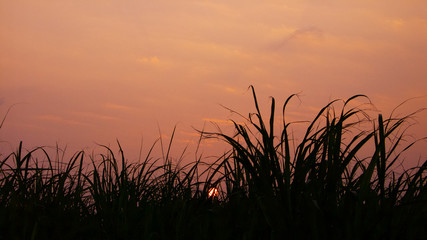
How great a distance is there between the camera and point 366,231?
274 centimetres

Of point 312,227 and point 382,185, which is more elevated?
point 382,185

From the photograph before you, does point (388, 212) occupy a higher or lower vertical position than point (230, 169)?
lower

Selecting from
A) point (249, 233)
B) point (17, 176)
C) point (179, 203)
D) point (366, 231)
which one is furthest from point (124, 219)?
point (366, 231)

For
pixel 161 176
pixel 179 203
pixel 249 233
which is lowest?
pixel 249 233

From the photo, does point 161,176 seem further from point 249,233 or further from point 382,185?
point 382,185

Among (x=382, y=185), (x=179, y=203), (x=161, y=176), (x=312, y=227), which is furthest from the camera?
(x=161, y=176)

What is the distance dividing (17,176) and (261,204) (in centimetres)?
199

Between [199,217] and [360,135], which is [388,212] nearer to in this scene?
[360,135]

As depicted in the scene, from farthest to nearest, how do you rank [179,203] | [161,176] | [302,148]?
[161,176] → [179,203] → [302,148]

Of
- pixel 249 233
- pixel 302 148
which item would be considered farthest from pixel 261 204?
pixel 302 148

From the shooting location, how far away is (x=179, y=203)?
3459 mm

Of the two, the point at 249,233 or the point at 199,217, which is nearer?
the point at 249,233

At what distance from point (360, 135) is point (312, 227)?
0.82 metres

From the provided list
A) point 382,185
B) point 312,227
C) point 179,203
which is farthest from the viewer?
point 179,203
